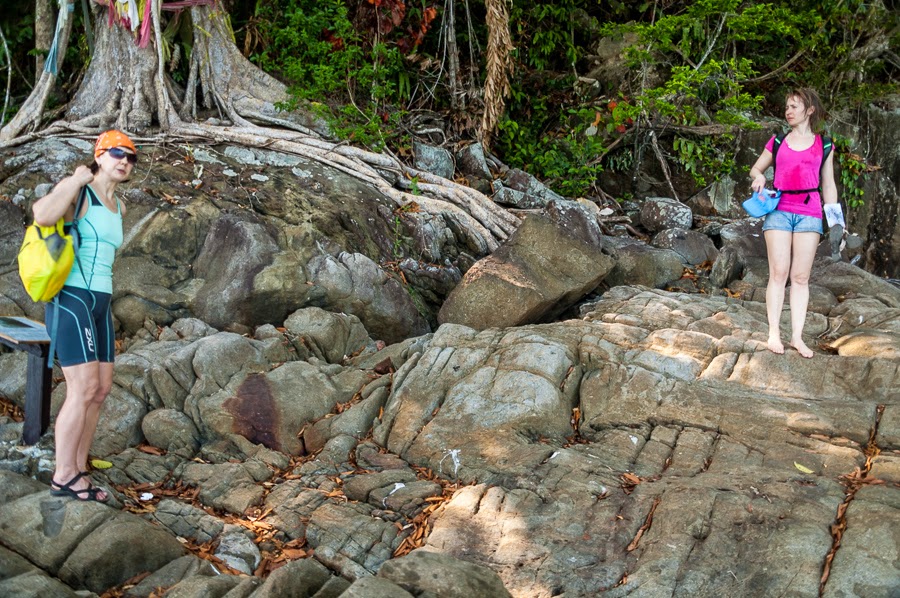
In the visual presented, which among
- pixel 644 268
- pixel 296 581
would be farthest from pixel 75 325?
pixel 644 268

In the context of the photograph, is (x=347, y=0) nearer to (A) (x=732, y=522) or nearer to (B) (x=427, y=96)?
(B) (x=427, y=96)

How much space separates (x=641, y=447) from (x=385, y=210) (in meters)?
4.67

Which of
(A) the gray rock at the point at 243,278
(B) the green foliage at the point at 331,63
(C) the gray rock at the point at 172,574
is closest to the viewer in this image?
(C) the gray rock at the point at 172,574

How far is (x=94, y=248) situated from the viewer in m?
4.57

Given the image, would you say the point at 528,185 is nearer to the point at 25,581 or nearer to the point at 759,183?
the point at 759,183

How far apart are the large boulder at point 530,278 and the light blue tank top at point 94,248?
12.0 feet

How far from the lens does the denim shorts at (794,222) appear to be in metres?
6.11

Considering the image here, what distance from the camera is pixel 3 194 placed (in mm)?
8203

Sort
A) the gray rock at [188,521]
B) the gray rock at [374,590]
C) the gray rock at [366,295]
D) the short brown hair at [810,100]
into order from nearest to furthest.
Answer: the gray rock at [374,590], the gray rock at [188,521], the short brown hair at [810,100], the gray rock at [366,295]

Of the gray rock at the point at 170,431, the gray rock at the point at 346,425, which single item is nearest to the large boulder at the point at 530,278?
the gray rock at the point at 346,425

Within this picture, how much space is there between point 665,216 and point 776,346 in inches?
186

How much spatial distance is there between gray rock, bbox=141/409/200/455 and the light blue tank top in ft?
5.24

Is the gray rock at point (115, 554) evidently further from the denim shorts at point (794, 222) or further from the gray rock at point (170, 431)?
the denim shorts at point (794, 222)

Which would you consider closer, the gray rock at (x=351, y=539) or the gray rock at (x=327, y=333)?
the gray rock at (x=351, y=539)
